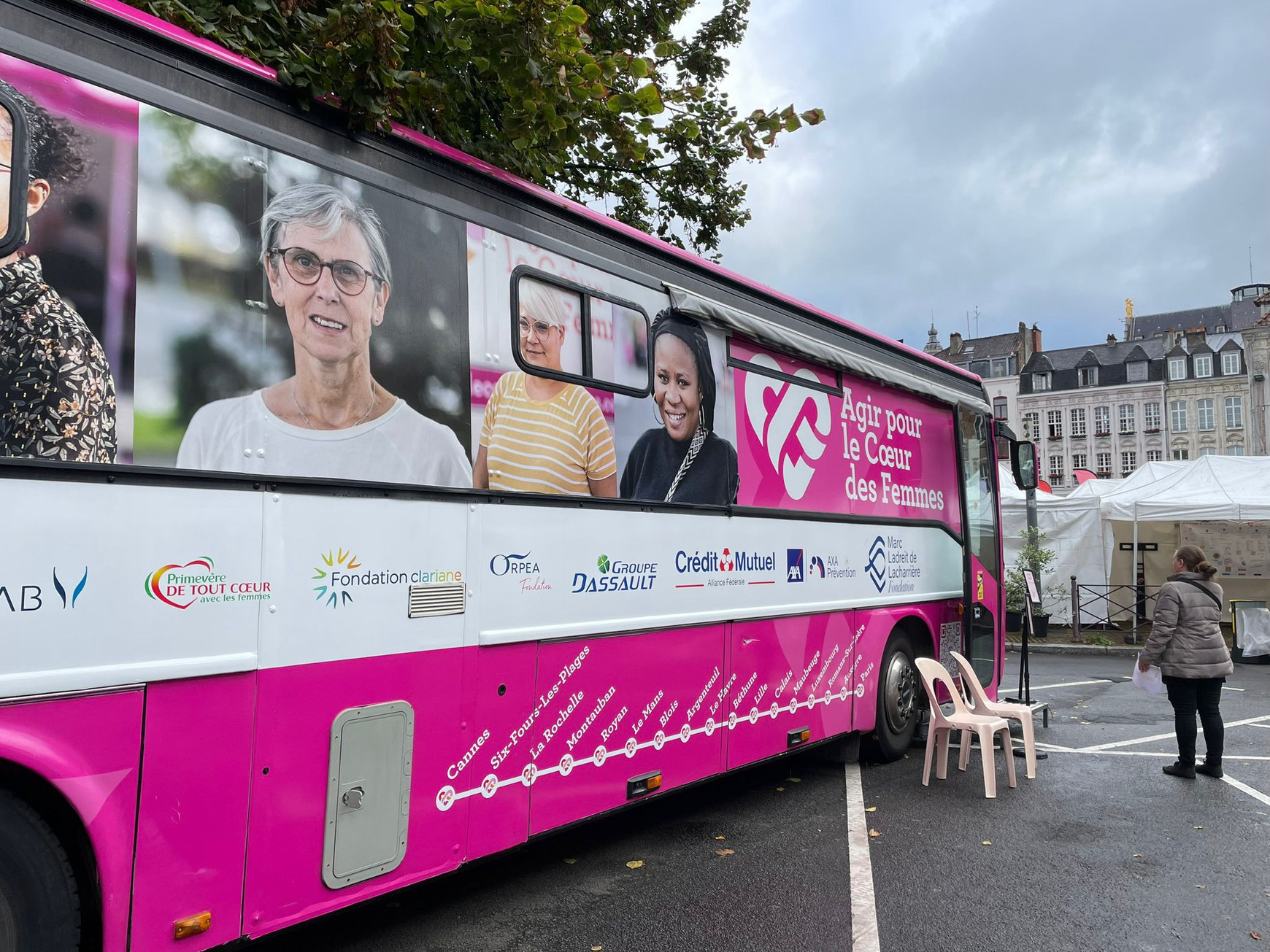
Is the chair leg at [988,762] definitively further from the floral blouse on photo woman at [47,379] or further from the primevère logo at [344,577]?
the floral blouse on photo woman at [47,379]

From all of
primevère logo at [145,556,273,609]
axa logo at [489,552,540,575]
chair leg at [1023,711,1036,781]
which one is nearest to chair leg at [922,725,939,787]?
chair leg at [1023,711,1036,781]

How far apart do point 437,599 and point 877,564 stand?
14.0 feet

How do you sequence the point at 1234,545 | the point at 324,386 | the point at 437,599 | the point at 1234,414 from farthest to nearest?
1. the point at 1234,414
2. the point at 1234,545
3. the point at 437,599
4. the point at 324,386

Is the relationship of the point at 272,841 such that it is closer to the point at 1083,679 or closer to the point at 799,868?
the point at 799,868

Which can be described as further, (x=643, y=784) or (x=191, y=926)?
(x=643, y=784)

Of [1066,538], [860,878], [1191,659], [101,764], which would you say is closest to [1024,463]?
[1191,659]

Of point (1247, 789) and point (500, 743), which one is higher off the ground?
point (500, 743)

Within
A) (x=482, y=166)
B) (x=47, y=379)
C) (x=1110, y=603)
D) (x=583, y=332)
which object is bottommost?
(x=1110, y=603)

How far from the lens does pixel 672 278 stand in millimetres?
5398

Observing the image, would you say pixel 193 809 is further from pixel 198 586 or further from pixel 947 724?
pixel 947 724

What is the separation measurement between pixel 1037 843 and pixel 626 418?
3.60 m

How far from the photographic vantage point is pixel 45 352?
268cm

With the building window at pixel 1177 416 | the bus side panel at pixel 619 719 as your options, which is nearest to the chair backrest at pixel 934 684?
the bus side panel at pixel 619 719

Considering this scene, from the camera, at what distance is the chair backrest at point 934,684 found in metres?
7.03
